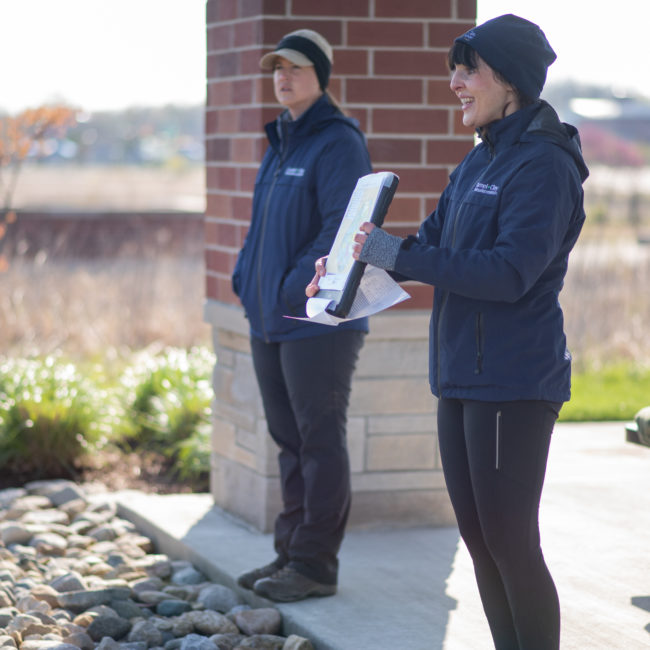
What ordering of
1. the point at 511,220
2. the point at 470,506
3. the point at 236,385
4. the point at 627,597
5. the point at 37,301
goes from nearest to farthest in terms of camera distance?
the point at 511,220, the point at 470,506, the point at 627,597, the point at 236,385, the point at 37,301

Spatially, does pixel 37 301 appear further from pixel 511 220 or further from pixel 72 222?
pixel 72 222

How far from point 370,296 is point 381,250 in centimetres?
22

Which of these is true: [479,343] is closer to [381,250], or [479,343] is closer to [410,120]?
[381,250]

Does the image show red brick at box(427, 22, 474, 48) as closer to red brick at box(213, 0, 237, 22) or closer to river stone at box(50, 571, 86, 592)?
red brick at box(213, 0, 237, 22)

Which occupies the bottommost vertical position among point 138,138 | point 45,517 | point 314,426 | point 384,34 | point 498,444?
point 45,517

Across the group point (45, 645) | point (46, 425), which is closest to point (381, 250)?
point (45, 645)

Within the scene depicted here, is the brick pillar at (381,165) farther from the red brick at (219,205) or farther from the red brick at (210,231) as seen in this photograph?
the red brick at (210,231)

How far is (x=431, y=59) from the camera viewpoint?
17.5 feet

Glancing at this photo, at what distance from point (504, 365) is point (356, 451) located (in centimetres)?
250

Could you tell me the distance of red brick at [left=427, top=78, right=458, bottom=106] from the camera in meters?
5.35

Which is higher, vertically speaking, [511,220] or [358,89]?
[358,89]

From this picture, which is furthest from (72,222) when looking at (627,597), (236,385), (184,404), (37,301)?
(627,597)

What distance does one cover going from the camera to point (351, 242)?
321 cm

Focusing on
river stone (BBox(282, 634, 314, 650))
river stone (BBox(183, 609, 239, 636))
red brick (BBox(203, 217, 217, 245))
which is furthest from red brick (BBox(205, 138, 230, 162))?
river stone (BBox(282, 634, 314, 650))
